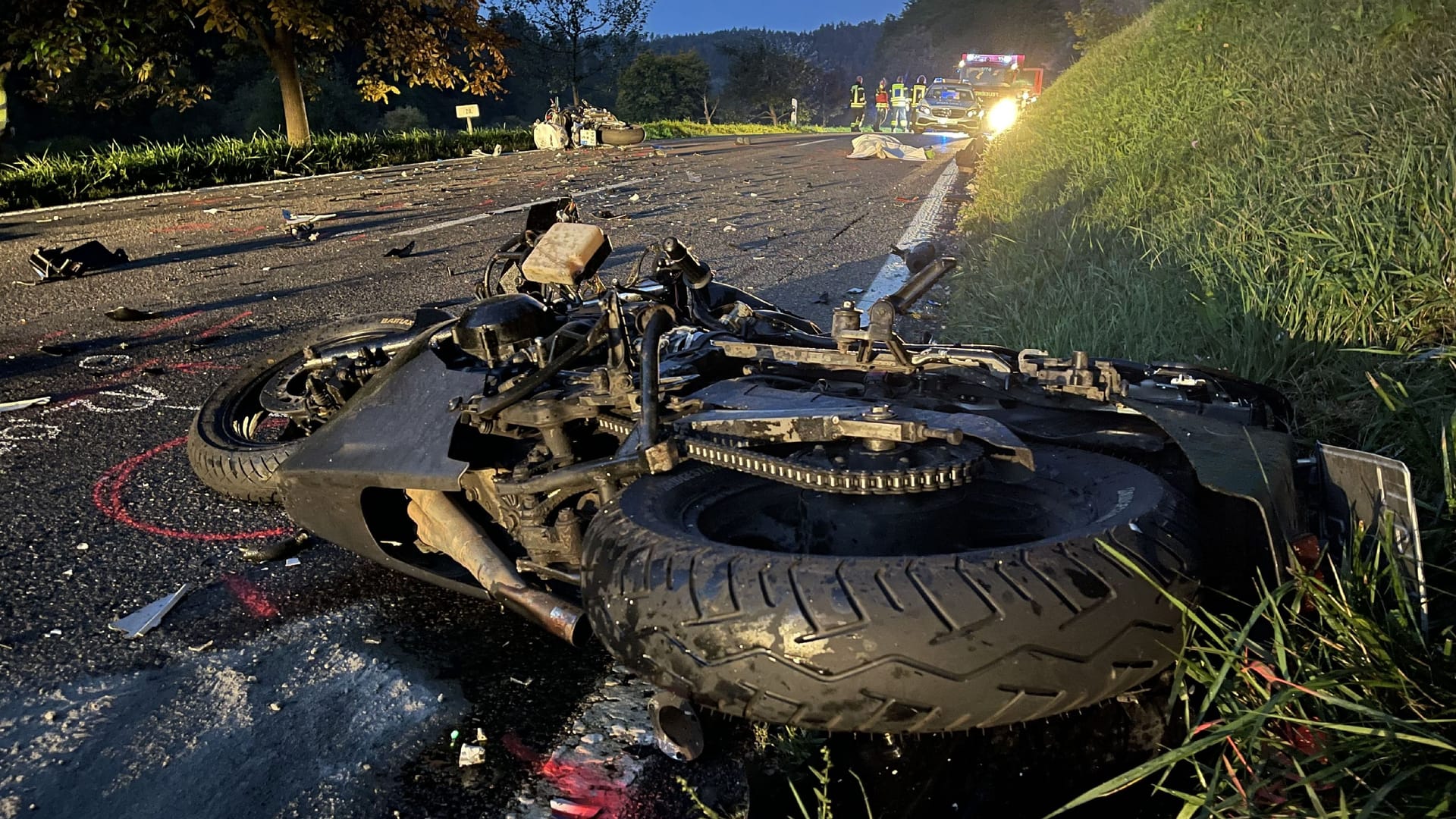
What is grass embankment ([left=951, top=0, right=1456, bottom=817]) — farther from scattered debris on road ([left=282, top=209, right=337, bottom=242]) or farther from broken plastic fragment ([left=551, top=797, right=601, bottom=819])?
scattered debris on road ([left=282, top=209, right=337, bottom=242])

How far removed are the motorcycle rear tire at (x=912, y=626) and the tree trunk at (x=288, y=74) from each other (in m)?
21.8

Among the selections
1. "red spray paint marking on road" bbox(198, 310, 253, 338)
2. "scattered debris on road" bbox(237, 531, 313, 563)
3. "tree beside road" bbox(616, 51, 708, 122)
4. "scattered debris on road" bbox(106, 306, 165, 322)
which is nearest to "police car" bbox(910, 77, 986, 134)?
"tree beside road" bbox(616, 51, 708, 122)

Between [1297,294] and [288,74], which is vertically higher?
[288,74]

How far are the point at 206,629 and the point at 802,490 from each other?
176 cm

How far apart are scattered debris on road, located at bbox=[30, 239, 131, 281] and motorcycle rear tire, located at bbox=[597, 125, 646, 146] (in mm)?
17107

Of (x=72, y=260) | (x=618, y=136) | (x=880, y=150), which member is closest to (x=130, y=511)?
(x=72, y=260)

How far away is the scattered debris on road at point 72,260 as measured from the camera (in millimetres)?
7988

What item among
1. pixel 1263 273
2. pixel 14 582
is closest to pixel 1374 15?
pixel 1263 273

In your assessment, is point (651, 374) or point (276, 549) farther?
point (276, 549)

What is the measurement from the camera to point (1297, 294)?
3865mm

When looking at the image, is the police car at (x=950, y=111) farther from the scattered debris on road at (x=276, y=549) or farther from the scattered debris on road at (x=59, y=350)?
the scattered debris on road at (x=276, y=549)

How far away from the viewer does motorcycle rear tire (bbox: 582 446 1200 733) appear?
1.75m

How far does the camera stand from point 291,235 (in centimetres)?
984

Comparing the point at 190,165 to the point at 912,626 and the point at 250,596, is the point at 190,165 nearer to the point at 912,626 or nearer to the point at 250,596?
the point at 250,596
